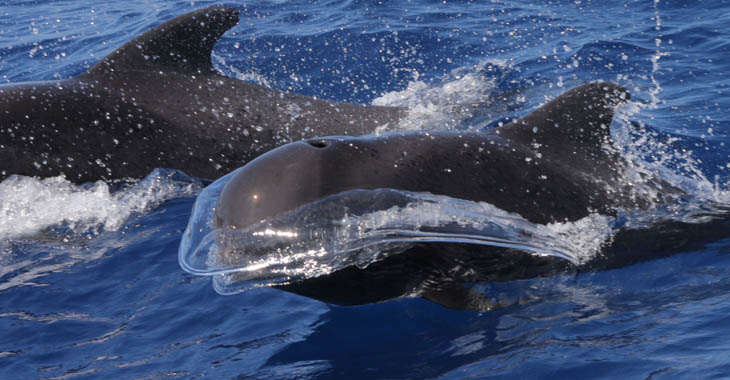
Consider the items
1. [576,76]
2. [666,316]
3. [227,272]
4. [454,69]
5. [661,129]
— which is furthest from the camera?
[454,69]

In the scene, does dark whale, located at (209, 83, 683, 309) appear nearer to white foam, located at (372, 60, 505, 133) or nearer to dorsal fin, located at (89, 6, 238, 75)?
white foam, located at (372, 60, 505, 133)

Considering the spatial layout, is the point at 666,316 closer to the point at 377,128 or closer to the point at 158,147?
the point at 377,128

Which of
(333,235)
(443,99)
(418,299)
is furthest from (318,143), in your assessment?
(443,99)

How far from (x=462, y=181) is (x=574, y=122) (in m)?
1.33

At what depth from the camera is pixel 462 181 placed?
496 centimetres

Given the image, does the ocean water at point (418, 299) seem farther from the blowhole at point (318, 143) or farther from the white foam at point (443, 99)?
the blowhole at point (318, 143)

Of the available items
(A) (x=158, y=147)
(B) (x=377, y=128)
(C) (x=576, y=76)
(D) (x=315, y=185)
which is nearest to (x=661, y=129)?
(C) (x=576, y=76)

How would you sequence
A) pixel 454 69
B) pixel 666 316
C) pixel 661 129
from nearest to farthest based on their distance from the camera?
pixel 666 316, pixel 661 129, pixel 454 69

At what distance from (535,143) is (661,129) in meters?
4.66

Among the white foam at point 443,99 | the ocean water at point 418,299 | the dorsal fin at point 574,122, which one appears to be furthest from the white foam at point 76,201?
the dorsal fin at point 574,122

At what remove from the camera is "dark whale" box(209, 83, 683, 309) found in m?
4.49

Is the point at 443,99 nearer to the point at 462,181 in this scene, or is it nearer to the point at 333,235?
the point at 462,181

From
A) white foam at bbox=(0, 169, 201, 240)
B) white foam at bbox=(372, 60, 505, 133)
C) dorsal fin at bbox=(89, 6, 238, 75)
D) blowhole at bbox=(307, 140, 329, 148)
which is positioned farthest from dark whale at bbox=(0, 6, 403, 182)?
blowhole at bbox=(307, 140, 329, 148)

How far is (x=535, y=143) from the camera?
18.1 ft
